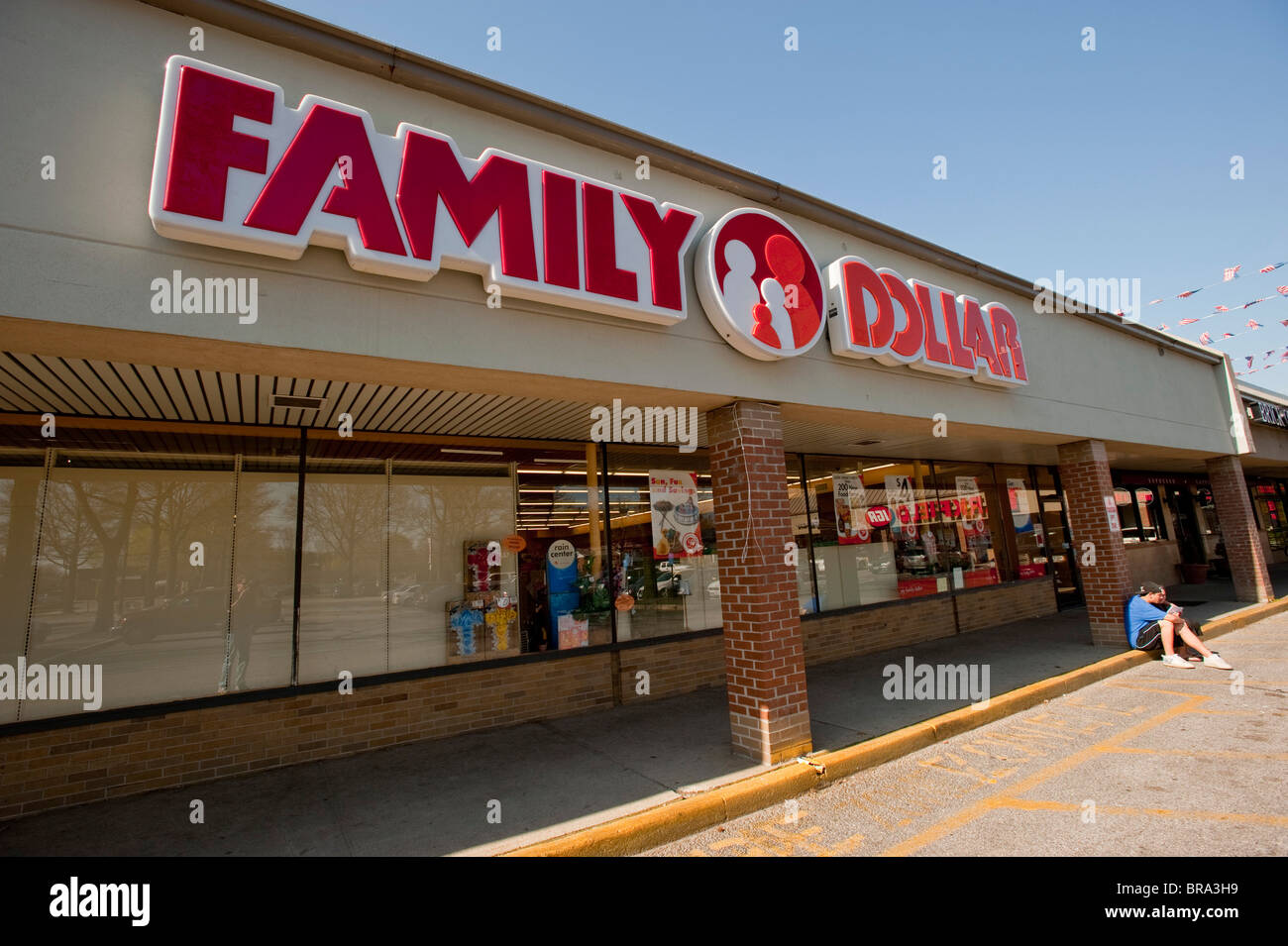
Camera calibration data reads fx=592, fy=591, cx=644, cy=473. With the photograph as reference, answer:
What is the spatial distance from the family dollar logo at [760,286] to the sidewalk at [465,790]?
3997mm

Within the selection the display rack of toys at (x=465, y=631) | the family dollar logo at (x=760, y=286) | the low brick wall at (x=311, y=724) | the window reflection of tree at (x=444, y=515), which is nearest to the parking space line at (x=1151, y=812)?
the family dollar logo at (x=760, y=286)

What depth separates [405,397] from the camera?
5785 mm

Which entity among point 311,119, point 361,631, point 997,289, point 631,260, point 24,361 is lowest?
point 361,631

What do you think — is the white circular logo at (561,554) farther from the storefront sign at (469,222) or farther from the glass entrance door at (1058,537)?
the glass entrance door at (1058,537)

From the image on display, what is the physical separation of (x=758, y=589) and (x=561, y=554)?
130 inches

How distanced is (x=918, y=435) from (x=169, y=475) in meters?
10.00

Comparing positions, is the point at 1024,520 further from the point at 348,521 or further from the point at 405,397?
the point at 348,521

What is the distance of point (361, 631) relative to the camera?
6.71 m

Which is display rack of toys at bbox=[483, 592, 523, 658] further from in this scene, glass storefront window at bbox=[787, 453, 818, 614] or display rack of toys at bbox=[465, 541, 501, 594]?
glass storefront window at bbox=[787, 453, 818, 614]

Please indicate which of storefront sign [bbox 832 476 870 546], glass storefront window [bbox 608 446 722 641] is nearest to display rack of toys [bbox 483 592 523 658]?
glass storefront window [bbox 608 446 722 641]

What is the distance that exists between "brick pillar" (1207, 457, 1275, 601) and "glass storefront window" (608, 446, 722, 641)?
13143mm
